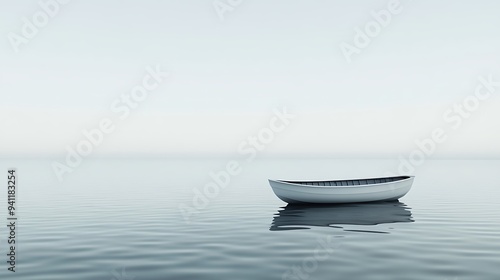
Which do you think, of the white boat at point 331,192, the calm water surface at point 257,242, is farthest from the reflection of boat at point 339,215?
the white boat at point 331,192

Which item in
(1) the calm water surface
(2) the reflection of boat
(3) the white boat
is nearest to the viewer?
(1) the calm water surface

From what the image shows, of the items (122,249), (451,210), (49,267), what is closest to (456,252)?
(122,249)

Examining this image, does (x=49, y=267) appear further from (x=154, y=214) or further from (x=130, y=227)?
(x=154, y=214)

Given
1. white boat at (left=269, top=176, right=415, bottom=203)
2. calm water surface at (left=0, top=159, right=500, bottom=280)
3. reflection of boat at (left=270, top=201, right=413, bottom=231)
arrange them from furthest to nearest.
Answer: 1. white boat at (left=269, top=176, right=415, bottom=203)
2. reflection of boat at (left=270, top=201, right=413, bottom=231)
3. calm water surface at (left=0, top=159, right=500, bottom=280)

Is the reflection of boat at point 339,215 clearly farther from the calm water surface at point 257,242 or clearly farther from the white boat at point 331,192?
the white boat at point 331,192

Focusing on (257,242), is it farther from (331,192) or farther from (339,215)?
(331,192)

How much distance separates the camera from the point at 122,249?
58.1 ft

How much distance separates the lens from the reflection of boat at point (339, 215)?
25.9 metres

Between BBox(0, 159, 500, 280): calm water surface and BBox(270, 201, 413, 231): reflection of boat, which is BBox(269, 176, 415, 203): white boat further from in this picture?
BBox(0, 159, 500, 280): calm water surface

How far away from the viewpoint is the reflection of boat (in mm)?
25938

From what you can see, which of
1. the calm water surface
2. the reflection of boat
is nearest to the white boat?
the reflection of boat

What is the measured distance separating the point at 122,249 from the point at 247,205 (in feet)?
65.9

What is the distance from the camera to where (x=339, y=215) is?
97.1 ft

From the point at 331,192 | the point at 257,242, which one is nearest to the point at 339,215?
the point at 331,192
